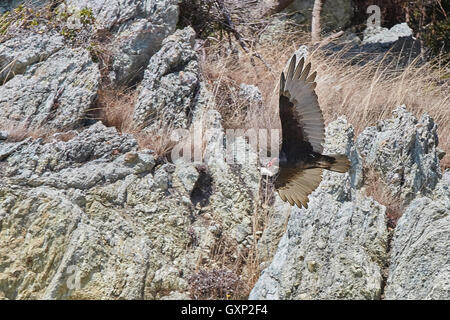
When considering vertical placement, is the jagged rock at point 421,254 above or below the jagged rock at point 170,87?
below

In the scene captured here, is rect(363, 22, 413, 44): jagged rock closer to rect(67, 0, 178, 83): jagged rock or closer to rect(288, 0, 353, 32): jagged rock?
rect(288, 0, 353, 32): jagged rock

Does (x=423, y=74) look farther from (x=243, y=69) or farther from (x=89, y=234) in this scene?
(x=89, y=234)

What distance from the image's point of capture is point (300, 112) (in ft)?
16.3

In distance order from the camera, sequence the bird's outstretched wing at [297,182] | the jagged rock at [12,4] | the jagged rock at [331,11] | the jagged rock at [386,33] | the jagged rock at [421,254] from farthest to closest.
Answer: the jagged rock at [331,11] → the jagged rock at [386,33] → the jagged rock at [12,4] → the bird's outstretched wing at [297,182] → the jagged rock at [421,254]

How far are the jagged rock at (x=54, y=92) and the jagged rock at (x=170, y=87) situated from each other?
47cm

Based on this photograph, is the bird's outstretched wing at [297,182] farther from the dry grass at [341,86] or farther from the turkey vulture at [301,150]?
the dry grass at [341,86]

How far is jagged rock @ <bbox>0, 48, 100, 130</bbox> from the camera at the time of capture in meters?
5.61

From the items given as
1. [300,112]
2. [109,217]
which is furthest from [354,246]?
[109,217]

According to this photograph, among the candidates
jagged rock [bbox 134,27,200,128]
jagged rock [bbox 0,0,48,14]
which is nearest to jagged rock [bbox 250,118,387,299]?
jagged rock [bbox 134,27,200,128]

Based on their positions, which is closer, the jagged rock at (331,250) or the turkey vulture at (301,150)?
the jagged rock at (331,250)

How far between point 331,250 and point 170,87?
→ 231 centimetres

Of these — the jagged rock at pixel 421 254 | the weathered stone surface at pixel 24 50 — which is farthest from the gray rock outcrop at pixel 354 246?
the weathered stone surface at pixel 24 50

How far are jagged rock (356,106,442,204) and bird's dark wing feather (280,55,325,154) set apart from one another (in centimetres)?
81

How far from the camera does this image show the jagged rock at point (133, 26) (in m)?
6.48
